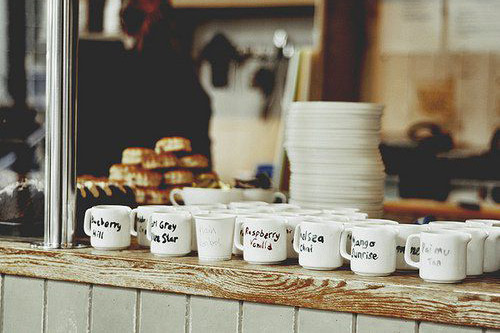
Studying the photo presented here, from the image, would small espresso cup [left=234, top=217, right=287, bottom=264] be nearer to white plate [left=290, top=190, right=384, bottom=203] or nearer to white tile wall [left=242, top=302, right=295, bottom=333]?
white tile wall [left=242, top=302, right=295, bottom=333]

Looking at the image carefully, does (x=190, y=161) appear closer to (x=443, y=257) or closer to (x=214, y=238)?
(x=214, y=238)

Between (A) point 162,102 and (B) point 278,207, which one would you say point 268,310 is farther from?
(A) point 162,102

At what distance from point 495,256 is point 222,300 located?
0.44 metres

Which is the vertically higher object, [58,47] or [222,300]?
[58,47]

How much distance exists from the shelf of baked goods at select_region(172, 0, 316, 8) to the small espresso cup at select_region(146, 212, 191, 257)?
2.82 m

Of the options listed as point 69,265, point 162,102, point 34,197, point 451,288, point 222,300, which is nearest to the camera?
point 451,288

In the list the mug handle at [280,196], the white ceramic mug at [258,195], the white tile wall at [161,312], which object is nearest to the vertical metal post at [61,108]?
the white tile wall at [161,312]

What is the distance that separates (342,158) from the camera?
5.82 ft

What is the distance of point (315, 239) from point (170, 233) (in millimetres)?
256

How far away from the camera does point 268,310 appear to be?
1173 millimetres

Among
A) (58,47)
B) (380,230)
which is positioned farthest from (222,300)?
(58,47)

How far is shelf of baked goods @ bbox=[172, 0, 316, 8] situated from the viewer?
13.1ft

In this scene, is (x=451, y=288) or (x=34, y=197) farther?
(x=34, y=197)

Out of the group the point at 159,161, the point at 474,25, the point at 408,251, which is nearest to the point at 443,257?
the point at 408,251
